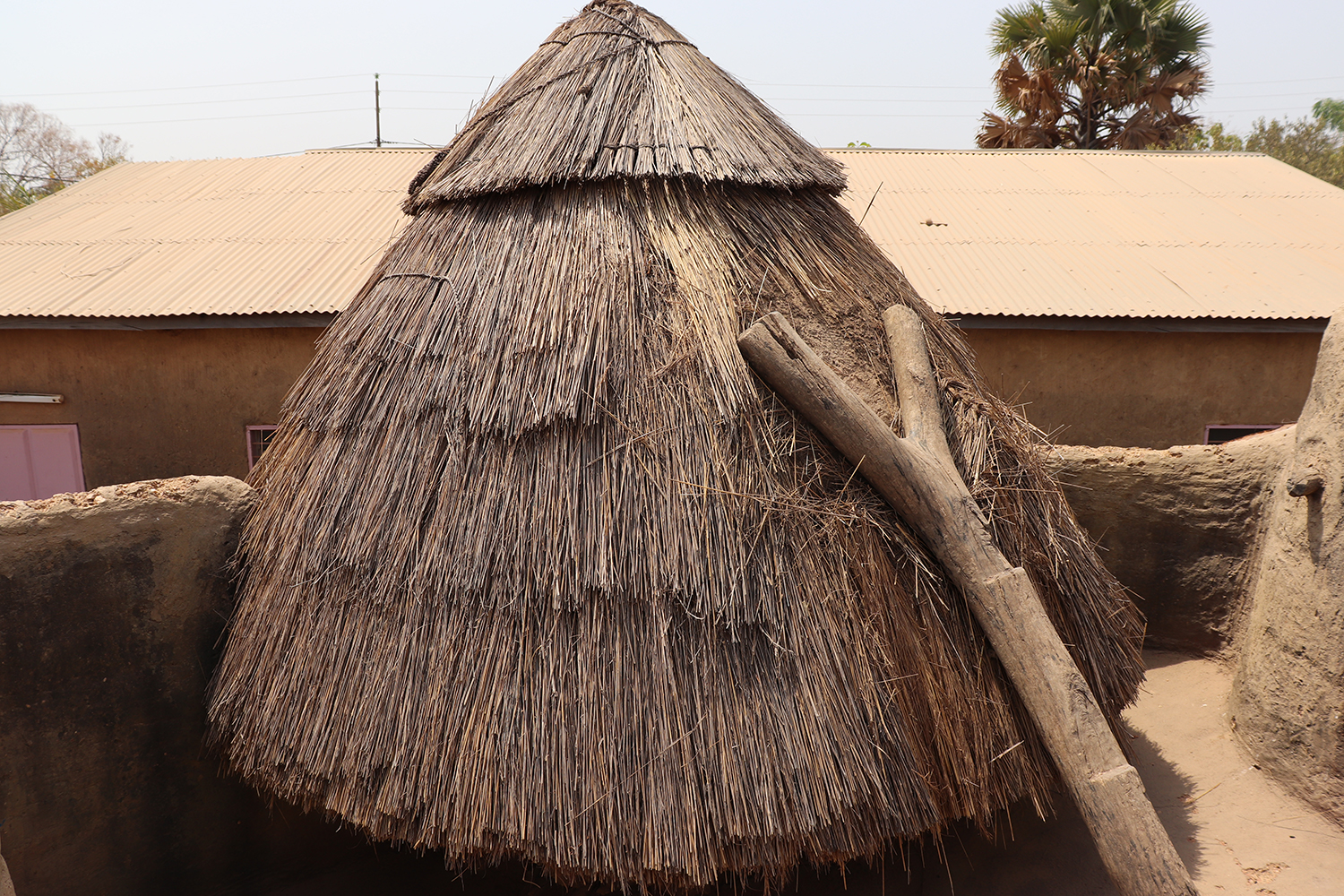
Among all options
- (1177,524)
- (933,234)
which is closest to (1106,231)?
(933,234)

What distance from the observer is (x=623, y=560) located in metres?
2.63

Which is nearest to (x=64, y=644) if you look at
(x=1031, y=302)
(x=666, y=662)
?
(x=666, y=662)

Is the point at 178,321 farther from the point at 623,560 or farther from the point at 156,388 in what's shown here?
the point at 623,560

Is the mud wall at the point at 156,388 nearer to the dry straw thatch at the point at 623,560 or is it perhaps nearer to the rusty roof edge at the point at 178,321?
the rusty roof edge at the point at 178,321

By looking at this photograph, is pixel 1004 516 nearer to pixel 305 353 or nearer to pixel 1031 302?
pixel 1031 302

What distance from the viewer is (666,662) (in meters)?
2.56

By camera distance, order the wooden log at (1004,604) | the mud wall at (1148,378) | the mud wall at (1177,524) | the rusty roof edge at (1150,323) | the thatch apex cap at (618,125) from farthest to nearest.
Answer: the mud wall at (1148,378) → the rusty roof edge at (1150,323) → the mud wall at (1177,524) → the thatch apex cap at (618,125) → the wooden log at (1004,604)

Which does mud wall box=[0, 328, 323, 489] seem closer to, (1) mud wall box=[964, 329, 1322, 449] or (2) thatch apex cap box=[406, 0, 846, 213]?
(2) thatch apex cap box=[406, 0, 846, 213]

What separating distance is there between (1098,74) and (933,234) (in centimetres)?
770

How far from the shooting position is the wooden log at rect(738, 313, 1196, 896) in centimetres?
242

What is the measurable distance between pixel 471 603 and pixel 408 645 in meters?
0.28

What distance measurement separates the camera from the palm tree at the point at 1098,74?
1269cm

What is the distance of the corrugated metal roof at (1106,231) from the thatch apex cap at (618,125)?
3.49 m

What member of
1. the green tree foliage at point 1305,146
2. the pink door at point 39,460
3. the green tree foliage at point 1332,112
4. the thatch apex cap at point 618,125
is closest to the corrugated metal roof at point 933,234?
the pink door at point 39,460
